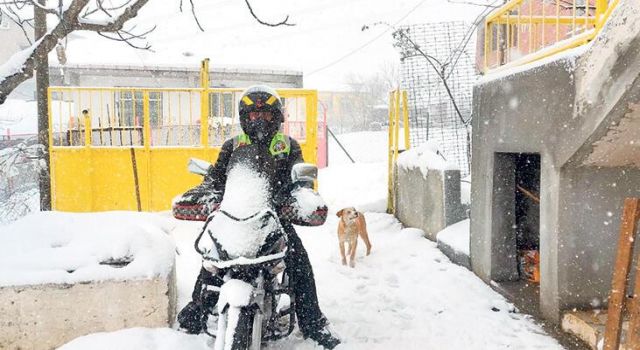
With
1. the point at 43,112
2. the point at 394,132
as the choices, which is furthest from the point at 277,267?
the point at 43,112

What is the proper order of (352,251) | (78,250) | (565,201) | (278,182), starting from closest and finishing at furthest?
(278,182), (78,250), (565,201), (352,251)

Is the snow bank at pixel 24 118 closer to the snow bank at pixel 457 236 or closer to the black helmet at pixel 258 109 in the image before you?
the snow bank at pixel 457 236

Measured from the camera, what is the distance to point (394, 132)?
10.3m

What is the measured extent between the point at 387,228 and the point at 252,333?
6.52 metres

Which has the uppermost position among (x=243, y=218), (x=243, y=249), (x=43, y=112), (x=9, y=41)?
(x=9, y=41)

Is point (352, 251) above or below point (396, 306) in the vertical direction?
above

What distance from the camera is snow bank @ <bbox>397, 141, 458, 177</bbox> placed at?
7.40 m

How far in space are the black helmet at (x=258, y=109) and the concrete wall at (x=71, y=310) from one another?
133cm

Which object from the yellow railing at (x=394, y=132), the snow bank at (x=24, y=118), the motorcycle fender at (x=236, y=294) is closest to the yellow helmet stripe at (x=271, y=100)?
the motorcycle fender at (x=236, y=294)

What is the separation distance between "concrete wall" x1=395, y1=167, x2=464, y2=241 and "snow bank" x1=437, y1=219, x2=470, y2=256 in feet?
0.37

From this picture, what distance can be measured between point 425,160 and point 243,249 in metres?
5.98

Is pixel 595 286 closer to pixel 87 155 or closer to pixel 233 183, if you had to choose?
pixel 233 183

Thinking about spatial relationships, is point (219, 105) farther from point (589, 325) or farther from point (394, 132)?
point (589, 325)

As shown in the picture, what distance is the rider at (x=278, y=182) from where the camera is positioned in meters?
3.37
